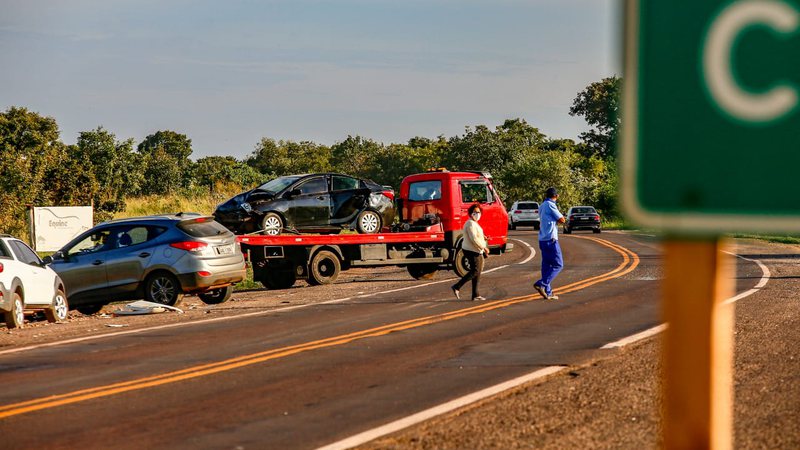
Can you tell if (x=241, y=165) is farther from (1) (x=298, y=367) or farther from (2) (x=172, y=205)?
(1) (x=298, y=367)

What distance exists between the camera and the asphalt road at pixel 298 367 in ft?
29.1

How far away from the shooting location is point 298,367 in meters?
12.1

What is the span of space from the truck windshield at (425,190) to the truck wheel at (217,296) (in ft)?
22.9

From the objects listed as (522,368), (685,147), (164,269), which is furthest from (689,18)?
(164,269)

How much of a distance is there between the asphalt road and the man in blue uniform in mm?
267

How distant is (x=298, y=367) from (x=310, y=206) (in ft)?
45.9

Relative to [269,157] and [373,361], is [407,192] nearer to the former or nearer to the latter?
[373,361]

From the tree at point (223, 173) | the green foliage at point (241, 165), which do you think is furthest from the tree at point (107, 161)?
the tree at point (223, 173)

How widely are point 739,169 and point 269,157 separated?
10060cm

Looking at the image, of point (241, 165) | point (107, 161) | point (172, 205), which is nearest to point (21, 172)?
point (172, 205)

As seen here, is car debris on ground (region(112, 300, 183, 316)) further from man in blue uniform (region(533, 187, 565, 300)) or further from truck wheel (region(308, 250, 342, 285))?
man in blue uniform (region(533, 187, 565, 300))

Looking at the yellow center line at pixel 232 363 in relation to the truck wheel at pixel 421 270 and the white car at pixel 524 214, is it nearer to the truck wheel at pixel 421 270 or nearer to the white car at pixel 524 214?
the truck wheel at pixel 421 270

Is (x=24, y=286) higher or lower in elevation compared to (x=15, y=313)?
higher

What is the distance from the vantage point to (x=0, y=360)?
44.1 ft
